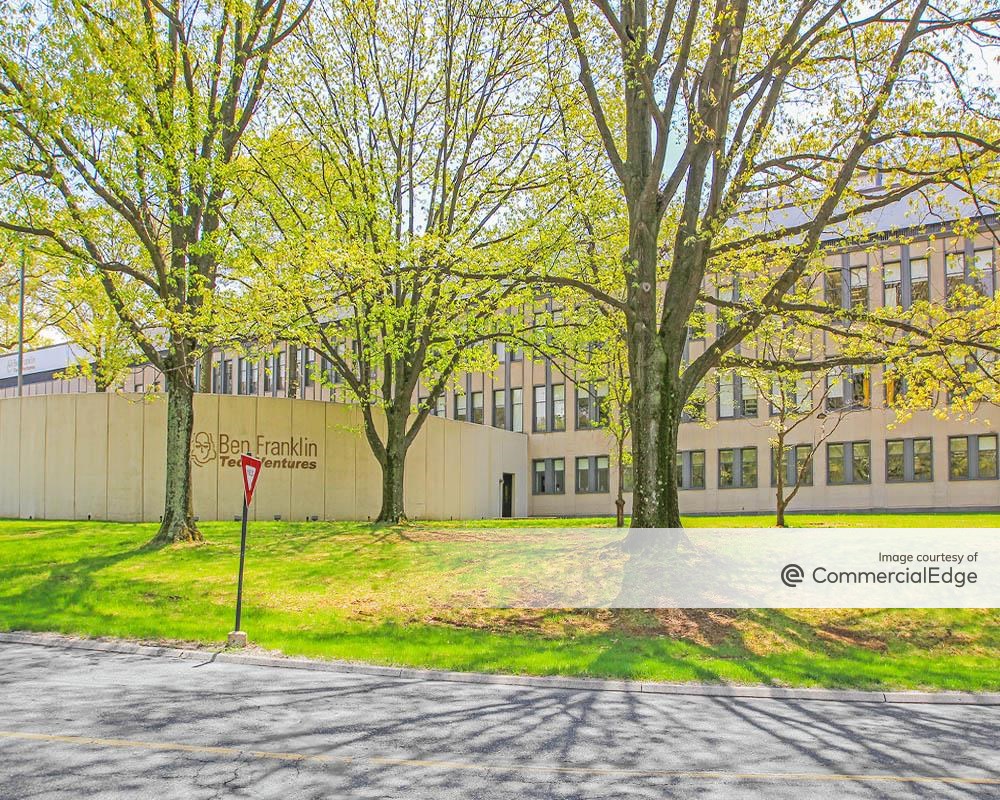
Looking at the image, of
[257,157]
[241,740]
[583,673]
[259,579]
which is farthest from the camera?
[257,157]

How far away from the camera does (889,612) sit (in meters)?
15.6

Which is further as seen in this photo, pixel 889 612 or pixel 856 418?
pixel 856 418

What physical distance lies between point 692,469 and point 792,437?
6.28m

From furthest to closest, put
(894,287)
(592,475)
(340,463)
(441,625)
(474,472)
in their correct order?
(592,475), (894,287), (474,472), (340,463), (441,625)

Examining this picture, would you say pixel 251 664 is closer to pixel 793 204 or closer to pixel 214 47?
pixel 793 204

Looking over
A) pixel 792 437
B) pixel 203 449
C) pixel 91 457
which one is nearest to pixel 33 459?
pixel 91 457

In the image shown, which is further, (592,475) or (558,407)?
(558,407)

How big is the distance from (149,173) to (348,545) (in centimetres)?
988

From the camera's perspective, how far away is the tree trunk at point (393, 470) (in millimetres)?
27844

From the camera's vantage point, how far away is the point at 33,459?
28766 millimetres

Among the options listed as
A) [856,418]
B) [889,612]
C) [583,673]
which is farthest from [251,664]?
A: [856,418]

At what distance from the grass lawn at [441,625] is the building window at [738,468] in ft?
109

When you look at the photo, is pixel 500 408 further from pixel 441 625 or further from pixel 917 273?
pixel 441 625

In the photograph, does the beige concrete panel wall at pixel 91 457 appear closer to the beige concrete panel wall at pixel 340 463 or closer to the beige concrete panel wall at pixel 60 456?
the beige concrete panel wall at pixel 60 456
